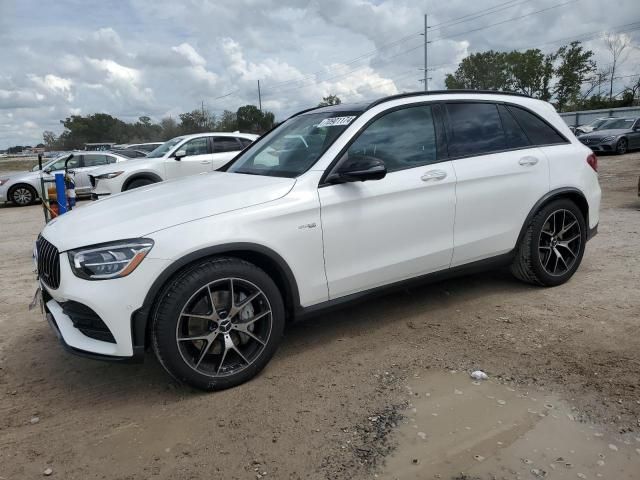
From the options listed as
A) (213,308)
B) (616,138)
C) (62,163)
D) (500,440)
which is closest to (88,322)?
(213,308)

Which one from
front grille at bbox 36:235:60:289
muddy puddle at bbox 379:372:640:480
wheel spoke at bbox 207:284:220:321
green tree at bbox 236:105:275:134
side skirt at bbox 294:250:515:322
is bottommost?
muddy puddle at bbox 379:372:640:480

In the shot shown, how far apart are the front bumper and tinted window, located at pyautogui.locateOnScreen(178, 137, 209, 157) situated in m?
8.85

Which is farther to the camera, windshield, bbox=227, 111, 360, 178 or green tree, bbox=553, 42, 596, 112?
green tree, bbox=553, 42, 596, 112

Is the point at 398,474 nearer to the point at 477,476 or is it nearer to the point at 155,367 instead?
the point at 477,476

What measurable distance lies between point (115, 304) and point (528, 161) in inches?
136

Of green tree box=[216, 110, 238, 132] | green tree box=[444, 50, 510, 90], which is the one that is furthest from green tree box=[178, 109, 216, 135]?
green tree box=[444, 50, 510, 90]

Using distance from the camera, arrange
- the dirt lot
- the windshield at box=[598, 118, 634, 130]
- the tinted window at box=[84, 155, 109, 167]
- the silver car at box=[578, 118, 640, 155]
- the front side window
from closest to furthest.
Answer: the dirt lot
the front side window
the tinted window at box=[84, 155, 109, 167]
the silver car at box=[578, 118, 640, 155]
the windshield at box=[598, 118, 634, 130]

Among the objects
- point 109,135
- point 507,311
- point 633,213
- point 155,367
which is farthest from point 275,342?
point 109,135

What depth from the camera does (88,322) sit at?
2938mm

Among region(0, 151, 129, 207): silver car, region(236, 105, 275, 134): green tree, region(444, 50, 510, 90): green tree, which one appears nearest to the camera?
region(0, 151, 129, 207): silver car

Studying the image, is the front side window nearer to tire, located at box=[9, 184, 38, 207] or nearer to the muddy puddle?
tire, located at box=[9, 184, 38, 207]

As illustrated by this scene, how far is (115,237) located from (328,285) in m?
1.38

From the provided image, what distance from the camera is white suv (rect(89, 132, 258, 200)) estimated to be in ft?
35.7

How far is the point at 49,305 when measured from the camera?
3.33m
